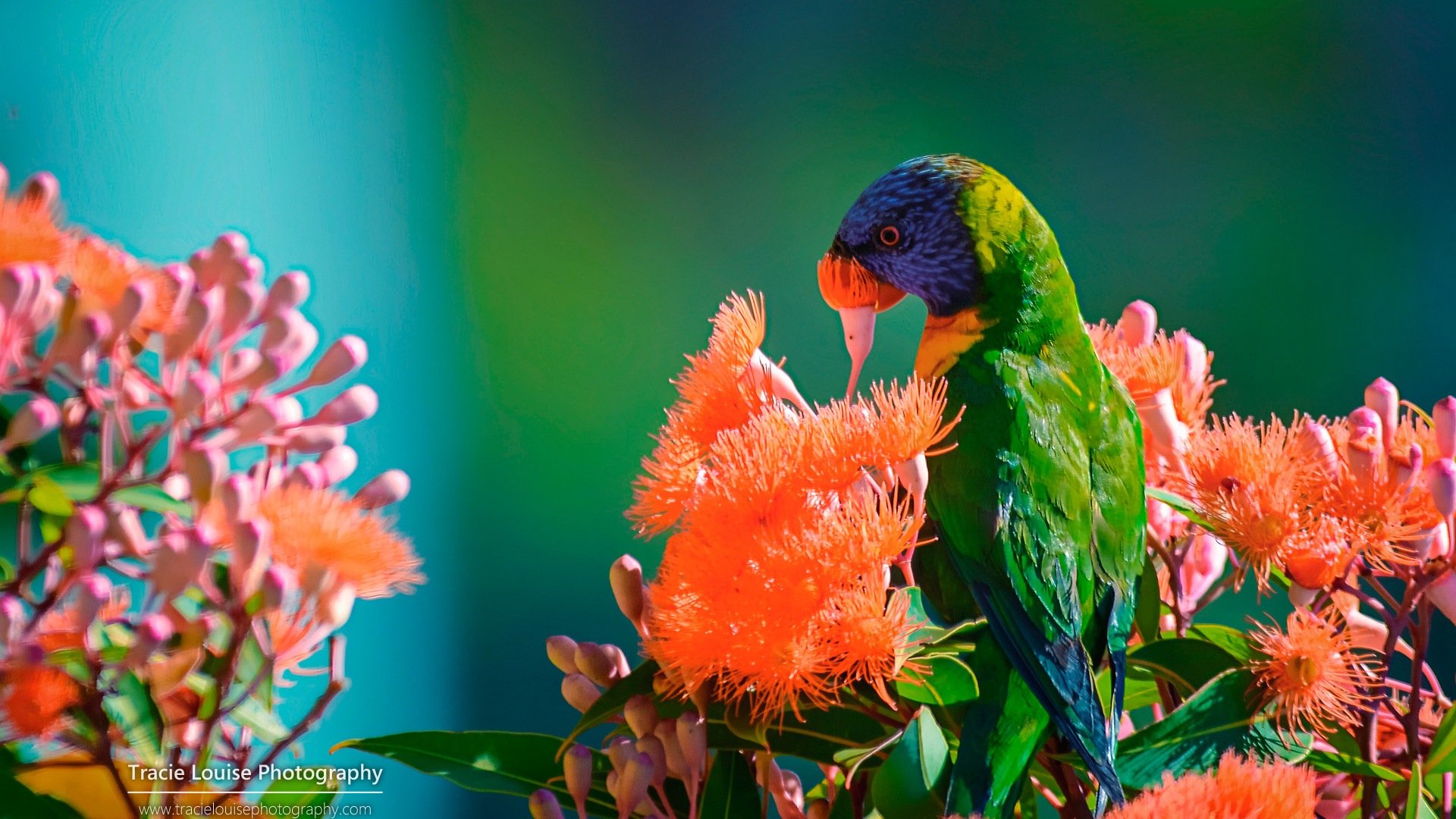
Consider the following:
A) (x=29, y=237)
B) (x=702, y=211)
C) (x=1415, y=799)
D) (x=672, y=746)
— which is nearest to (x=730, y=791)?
(x=672, y=746)

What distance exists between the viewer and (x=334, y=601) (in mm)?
392

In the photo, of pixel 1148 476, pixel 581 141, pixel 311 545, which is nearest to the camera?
pixel 311 545

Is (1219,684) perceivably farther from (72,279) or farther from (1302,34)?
(1302,34)

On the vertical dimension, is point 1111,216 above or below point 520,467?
above

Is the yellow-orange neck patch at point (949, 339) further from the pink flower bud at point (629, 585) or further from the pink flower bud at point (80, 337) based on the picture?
the pink flower bud at point (80, 337)

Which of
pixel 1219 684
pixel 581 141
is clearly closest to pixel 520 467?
pixel 581 141

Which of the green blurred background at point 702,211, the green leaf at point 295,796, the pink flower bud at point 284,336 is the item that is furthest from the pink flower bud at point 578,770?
the green blurred background at point 702,211

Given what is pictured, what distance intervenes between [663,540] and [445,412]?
24 centimetres

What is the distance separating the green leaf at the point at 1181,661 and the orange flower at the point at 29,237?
48 centimetres

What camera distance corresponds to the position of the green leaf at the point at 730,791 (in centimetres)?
45

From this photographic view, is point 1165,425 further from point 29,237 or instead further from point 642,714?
point 29,237

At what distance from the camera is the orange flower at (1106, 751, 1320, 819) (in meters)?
0.27

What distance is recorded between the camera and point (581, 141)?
917 millimetres

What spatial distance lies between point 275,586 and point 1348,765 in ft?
1.40
